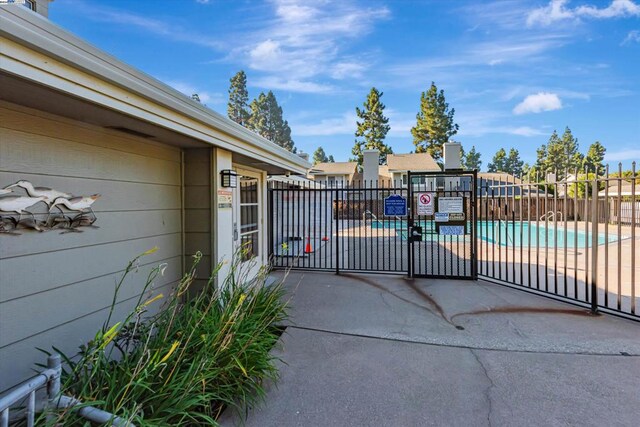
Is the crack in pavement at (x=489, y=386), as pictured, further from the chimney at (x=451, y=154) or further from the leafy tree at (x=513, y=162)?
the leafy tree at (x=513, y=162)

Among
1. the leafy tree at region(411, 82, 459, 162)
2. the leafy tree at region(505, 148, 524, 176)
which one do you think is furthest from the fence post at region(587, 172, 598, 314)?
the leafy tree at region(505, 148, 524, 176)

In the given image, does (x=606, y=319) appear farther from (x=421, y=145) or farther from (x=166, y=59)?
(x=421, y=145)

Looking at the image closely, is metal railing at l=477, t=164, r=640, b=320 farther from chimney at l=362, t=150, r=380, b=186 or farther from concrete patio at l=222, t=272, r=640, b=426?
chimney at l=362, t=150, r=380, b=186

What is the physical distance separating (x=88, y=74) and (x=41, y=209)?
111cm

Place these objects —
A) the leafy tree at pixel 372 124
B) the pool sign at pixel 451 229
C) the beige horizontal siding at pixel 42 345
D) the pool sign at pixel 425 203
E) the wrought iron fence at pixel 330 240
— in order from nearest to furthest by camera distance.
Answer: the beige horizontal siding at pixel 42 345, the pool sign at pixel 451 229, the pool sign at pixel 425 203, the wrought iron fence at pixel 330 240, the leafy tree at pixel 372 124

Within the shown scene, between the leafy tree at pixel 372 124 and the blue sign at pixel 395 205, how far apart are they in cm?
2986

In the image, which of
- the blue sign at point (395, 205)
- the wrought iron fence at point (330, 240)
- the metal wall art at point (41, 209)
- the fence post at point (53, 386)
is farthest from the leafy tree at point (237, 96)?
the fence post at point (53, 386)

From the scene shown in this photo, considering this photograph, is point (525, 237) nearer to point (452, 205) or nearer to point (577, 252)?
point (452, 205)

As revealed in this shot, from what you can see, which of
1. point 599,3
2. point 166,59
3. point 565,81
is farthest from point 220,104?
point 599,3

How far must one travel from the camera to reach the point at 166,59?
30.9 feet

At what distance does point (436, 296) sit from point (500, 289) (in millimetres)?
1328

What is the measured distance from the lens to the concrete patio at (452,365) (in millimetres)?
2504

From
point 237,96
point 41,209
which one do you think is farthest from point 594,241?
point 237,96

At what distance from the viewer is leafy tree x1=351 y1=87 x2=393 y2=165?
117ft
